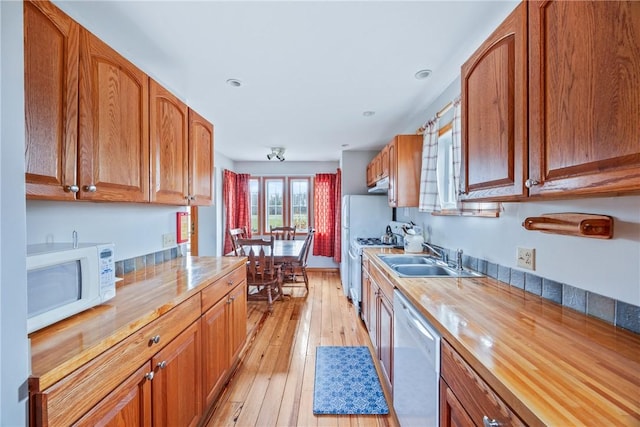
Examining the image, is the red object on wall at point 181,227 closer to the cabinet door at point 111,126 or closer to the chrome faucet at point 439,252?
the cabinet door at point 111,126

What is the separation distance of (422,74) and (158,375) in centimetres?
241

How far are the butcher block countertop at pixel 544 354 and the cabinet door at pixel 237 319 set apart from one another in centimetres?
136

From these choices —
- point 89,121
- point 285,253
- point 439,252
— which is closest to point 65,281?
point 89,121

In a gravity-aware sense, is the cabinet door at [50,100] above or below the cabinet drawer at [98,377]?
above

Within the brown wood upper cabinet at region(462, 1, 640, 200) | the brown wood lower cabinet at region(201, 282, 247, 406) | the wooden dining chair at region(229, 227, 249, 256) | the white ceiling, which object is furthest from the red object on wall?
the brown wood upper cabinet at region(462, 1, 640, 200)

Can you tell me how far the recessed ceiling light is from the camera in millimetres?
1981

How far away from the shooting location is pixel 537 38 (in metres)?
0.92

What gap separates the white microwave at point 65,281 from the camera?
90cm

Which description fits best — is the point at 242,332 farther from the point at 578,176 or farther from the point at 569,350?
the point at 578,176

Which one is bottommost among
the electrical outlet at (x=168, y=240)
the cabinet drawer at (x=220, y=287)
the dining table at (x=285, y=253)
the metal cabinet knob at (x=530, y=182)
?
the dining table at (x=285, y=253)

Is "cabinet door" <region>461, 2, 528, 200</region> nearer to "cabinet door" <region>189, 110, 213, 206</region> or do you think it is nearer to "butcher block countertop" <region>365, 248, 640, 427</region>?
"butcher block countertop" <region>365, 248, 640, 427</region>

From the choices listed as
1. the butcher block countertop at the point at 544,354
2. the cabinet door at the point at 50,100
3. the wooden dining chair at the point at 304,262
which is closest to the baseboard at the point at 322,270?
the wooden dining chair at the point at 304,262

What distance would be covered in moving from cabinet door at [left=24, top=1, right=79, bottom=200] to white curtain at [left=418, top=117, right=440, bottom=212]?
2327 mm

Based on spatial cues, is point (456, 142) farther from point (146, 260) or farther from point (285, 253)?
point (285, 253)
